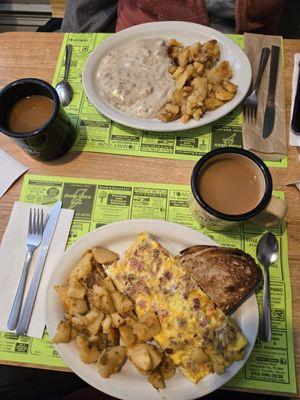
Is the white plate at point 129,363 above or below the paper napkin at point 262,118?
below

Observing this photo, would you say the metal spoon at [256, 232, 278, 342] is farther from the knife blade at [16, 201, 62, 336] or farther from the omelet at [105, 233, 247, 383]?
the knife blade at [16, 201, 62, 336]

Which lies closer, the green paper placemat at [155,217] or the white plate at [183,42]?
the green paper placemat at [155,217]

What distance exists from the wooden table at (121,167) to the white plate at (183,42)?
126 mm

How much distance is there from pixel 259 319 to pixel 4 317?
729mm

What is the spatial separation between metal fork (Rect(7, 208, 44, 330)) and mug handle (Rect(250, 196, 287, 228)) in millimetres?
674

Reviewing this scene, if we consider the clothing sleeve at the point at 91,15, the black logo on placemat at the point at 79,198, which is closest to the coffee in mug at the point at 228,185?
the black logo on placemat at the point at 79,198

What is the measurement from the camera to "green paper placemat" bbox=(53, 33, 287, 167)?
1.29 metres

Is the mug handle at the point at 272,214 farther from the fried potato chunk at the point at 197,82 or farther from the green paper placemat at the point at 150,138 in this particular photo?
the fried potato chunk at the point at 197,82

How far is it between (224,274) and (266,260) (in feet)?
0.59

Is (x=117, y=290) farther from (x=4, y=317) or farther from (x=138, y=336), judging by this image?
(x=4, y=317)

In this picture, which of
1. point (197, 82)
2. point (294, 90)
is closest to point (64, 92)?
point (197, 82)

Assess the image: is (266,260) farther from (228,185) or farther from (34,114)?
(34,114)

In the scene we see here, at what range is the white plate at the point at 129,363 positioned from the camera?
3.13 feet

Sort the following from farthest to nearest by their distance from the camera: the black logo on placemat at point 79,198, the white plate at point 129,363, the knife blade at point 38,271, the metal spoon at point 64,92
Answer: the metal spoon at point 64,92
the black logo on placemat at point 79,198
the knife blade at point 38,271
the white plate at point 129,363
